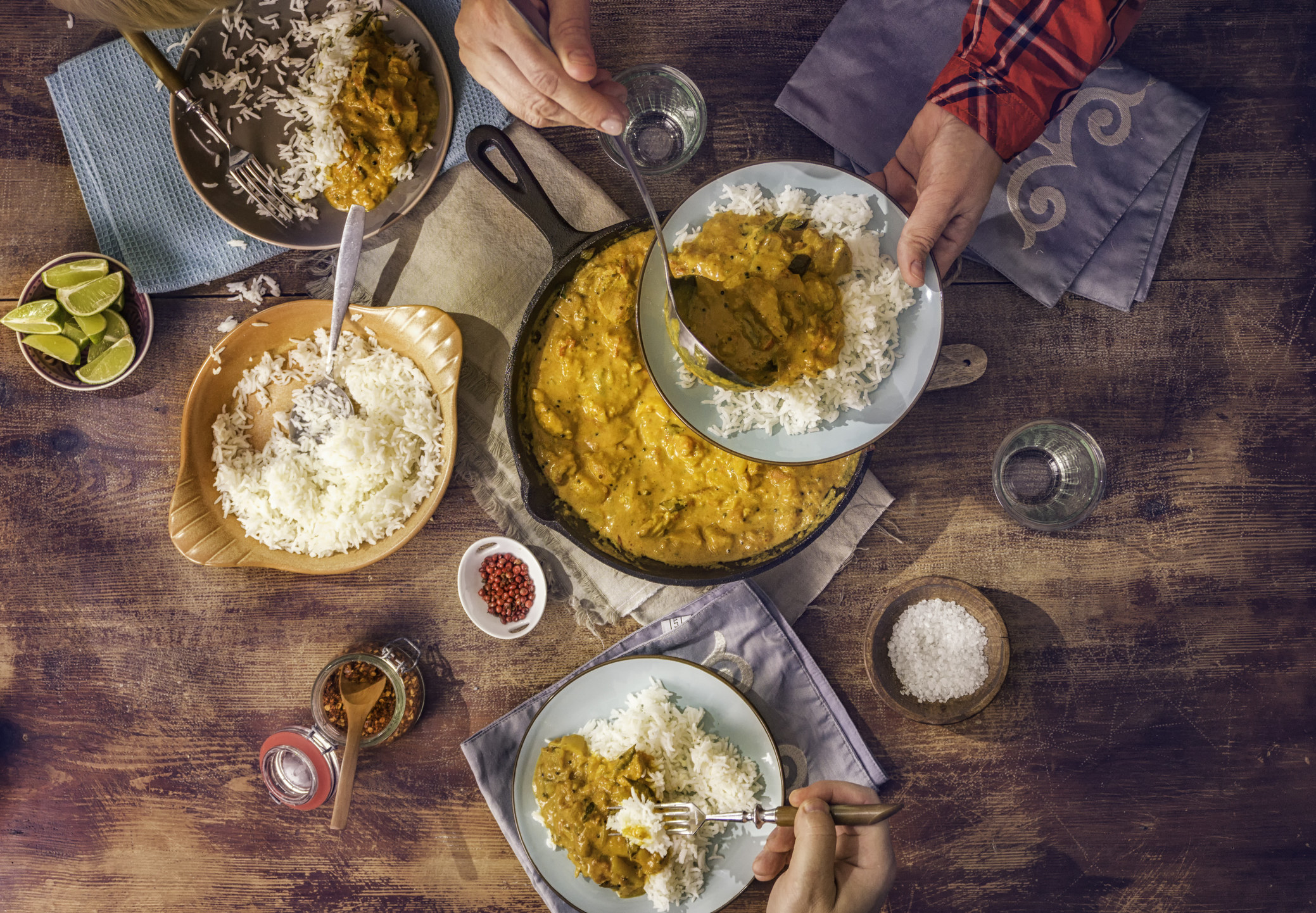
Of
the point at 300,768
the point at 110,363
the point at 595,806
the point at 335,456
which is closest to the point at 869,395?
the point at 595,806

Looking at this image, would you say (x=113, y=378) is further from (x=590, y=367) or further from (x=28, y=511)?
(x=590, y=367)

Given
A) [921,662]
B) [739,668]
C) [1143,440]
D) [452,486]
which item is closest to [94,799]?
[452,486]

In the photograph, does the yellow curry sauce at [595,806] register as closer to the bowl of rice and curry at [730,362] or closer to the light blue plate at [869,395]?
the bowl of rice and curry at [730,362]

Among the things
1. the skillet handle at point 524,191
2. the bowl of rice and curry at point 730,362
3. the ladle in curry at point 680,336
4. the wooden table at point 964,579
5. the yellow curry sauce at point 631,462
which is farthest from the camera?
the wooden table at point 964,579

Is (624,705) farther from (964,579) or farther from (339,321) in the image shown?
(339,321)

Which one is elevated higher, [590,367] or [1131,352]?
[1131,352]

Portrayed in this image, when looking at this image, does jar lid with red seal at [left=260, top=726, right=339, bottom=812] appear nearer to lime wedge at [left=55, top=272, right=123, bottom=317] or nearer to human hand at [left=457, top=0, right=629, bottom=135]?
lime wedge at [left=55, top=272, right=123, bottom=317]

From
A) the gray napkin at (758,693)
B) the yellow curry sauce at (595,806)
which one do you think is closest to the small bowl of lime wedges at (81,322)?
the gray napkin at (758,693)
